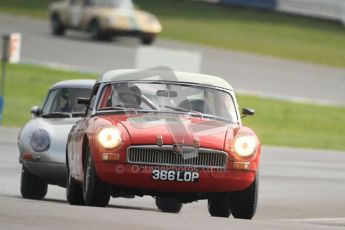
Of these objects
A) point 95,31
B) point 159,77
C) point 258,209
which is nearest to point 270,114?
point 95,31

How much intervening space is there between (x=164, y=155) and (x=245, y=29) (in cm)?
2996

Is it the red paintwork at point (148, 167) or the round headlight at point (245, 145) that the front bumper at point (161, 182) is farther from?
the round headlight at point (245, 145)

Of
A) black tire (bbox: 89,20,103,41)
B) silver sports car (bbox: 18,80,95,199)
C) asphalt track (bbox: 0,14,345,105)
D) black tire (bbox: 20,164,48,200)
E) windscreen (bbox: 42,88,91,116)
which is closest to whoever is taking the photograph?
silver sports car (bbox: 18,80,95,199)

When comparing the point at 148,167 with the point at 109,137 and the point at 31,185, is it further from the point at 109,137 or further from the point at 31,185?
the point at 31,185

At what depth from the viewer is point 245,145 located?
10836mm

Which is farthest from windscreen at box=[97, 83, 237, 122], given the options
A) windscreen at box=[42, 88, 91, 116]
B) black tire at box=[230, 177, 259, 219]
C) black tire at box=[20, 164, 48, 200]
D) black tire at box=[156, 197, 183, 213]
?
windscreen at box=[42, 88, 91, 116]

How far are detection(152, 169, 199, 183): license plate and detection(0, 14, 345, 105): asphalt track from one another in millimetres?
19252

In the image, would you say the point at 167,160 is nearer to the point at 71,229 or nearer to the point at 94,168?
the point at 94,168

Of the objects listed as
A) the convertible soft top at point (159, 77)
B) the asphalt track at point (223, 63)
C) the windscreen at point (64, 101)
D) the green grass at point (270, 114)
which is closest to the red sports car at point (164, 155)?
the convertible soft top at point (159, 77)

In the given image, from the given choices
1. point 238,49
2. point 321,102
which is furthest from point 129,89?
point 238,49

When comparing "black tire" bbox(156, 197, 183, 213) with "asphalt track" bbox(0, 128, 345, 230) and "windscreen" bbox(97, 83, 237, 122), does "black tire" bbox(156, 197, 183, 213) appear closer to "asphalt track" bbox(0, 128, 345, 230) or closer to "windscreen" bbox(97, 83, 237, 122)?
"asphalt track" bbox(0, 128, 345, 230)

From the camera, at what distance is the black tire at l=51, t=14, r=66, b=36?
124 ft

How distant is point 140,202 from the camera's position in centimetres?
1397

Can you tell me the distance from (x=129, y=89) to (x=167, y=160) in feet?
4.87
